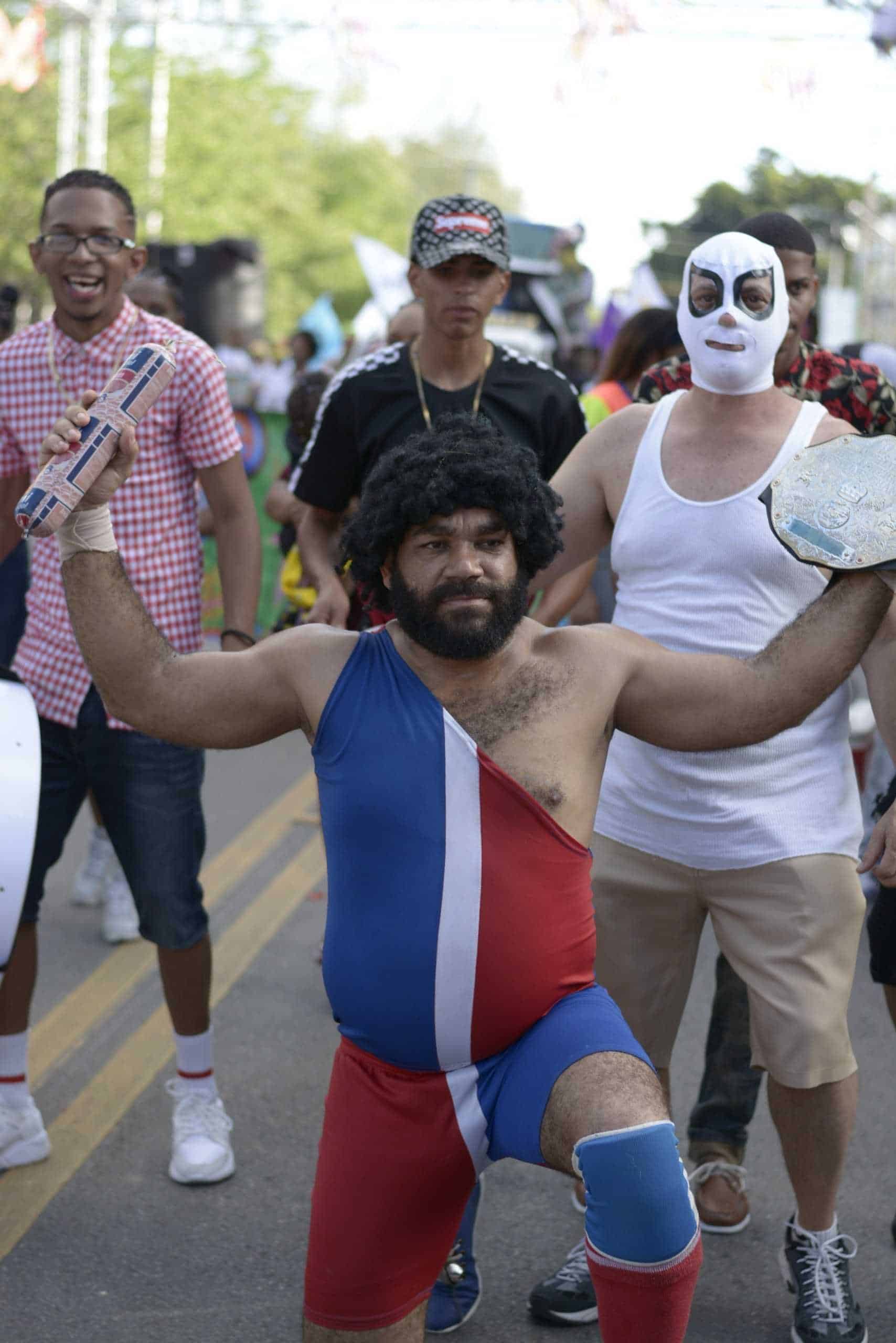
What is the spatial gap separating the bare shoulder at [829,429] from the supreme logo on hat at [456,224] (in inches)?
48.4

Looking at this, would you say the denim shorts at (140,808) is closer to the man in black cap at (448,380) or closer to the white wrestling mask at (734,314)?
the man in black cap at (448,380)

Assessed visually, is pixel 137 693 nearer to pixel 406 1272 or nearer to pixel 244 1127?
pixel 406 1272

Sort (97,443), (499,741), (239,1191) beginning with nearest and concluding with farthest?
(97,443) < (499,741) < (239,1191)

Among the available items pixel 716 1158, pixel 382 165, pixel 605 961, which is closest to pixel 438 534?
pixel 605 961

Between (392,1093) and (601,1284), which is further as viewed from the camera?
(392,1093)

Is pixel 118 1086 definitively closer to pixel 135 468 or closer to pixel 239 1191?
pixel 239 1191

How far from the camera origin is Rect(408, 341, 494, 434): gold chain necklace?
14.5 ft

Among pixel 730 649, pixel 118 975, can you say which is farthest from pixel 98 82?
pixel 730 649

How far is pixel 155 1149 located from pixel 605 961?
4.77 feet

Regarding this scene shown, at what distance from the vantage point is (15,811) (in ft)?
10.2

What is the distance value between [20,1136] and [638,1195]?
2236mm

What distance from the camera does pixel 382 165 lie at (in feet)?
199

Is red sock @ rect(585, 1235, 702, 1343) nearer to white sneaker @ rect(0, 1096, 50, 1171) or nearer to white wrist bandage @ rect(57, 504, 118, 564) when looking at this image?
white wrist bandage @ rect(57, 504, 118, 564)

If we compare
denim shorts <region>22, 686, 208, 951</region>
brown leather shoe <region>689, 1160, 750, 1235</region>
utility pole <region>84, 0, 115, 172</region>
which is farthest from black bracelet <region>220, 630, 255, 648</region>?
utility pole <region>84, 0, 115, 172</region>
